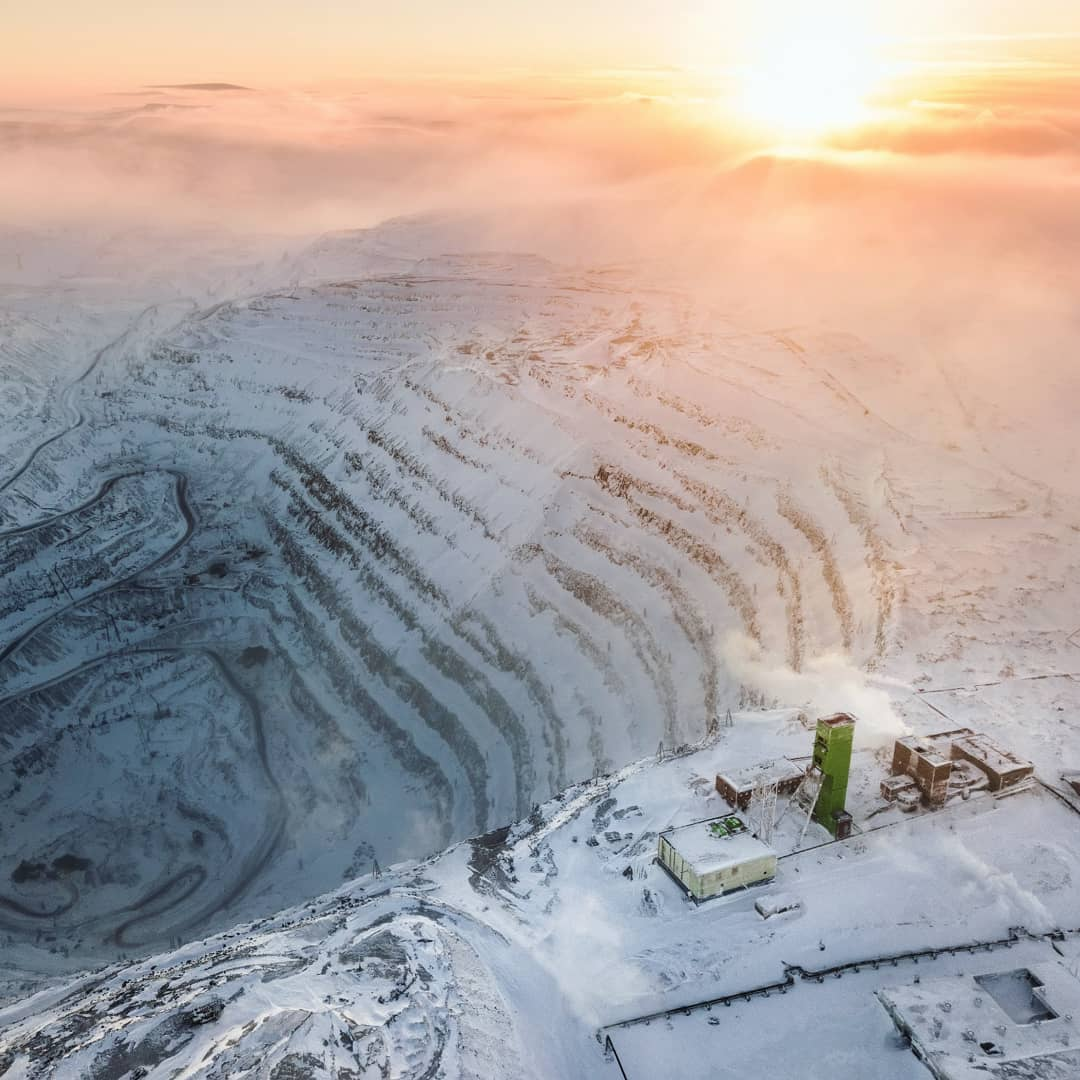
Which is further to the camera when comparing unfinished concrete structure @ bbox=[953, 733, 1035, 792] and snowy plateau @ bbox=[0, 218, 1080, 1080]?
unfinished concrete structure @ bbox=[953, 733, 1035, 792]

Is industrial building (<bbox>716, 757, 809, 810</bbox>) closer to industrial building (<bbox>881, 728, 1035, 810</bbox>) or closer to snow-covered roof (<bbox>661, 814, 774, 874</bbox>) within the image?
snow-covered roof (<bbox>661, 814, 774, 874</bbox>)

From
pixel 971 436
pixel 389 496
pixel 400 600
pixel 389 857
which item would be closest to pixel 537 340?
pixel 389 496

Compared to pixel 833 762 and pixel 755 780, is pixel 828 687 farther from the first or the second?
pixel 833 762

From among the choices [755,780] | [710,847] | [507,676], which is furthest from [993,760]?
[507,676]

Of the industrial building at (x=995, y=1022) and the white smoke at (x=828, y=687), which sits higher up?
the industrial building at (x=995, y=1022)

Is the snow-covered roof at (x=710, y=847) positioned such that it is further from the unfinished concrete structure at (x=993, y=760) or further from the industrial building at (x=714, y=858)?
the unfinished concrete structure at (x=993, y=760)

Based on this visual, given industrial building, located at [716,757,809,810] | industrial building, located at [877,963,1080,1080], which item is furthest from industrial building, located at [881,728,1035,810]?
industrial building, located at [877,963,1080,1080]

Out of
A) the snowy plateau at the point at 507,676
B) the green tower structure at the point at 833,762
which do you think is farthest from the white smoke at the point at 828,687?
the green tower structure at the point at 833,762
